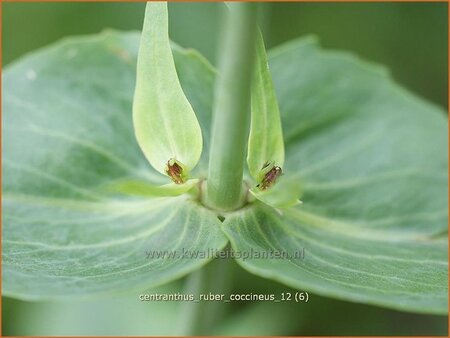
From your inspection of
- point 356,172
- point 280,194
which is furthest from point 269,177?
point 356,172

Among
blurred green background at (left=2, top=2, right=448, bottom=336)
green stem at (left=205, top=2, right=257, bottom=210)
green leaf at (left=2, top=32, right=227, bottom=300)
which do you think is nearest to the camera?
green stem at (left=205, top=2, right=257, bottom=210)

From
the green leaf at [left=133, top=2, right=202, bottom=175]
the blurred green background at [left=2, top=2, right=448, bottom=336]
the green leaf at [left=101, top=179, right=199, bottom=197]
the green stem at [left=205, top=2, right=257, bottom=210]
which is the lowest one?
the green leaf at [left=101, top=179, right=199, bottom=197]

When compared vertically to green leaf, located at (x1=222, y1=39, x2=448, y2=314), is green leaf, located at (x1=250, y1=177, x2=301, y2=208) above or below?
below

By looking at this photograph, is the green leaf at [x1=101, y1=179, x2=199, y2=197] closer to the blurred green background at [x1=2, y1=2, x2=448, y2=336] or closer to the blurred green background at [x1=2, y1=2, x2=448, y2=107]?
the blurred green background at [x1=2, y1=2, x2=448, y2=336]

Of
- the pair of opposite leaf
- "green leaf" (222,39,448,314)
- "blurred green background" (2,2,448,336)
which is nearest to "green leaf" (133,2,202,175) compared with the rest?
the pair of opposite leaf

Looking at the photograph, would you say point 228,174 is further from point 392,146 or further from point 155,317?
point 155,317

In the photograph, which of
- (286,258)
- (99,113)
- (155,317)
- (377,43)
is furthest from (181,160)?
(377,43)
